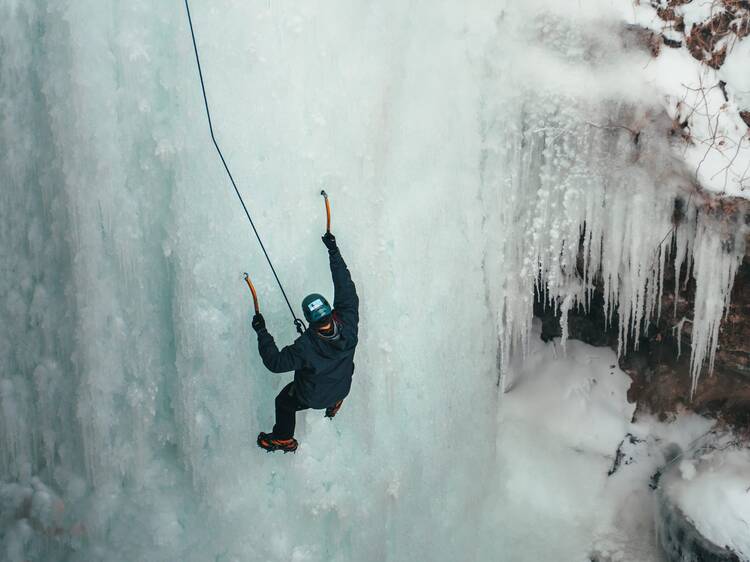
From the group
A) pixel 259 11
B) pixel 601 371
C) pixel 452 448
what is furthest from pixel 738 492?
pixel 259 11

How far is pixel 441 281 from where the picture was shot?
4.81 meters

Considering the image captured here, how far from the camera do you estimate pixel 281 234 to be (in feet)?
13.4

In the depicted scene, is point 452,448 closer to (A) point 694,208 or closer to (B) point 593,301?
(B) point 593,301

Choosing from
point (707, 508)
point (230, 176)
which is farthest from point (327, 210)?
point (707, 508)

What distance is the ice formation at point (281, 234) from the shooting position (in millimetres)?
3848

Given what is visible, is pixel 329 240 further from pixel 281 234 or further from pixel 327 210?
pixel 281 234

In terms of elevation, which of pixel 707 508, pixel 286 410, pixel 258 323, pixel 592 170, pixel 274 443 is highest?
pixel 592 170

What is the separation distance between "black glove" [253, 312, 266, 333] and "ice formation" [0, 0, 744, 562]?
0.32m

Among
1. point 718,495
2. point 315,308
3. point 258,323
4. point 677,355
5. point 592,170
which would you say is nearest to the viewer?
point 315,308

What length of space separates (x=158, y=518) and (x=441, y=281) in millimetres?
2263

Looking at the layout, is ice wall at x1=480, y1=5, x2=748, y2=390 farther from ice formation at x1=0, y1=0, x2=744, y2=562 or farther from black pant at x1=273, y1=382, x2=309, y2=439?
black pant at x1=273, y1=382, x2=309, y2=439

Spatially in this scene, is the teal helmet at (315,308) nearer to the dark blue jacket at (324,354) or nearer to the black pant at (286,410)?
the dark blue jacket at (324,354)

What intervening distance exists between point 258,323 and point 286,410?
23.6 inches

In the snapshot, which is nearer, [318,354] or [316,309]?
[316,309]
